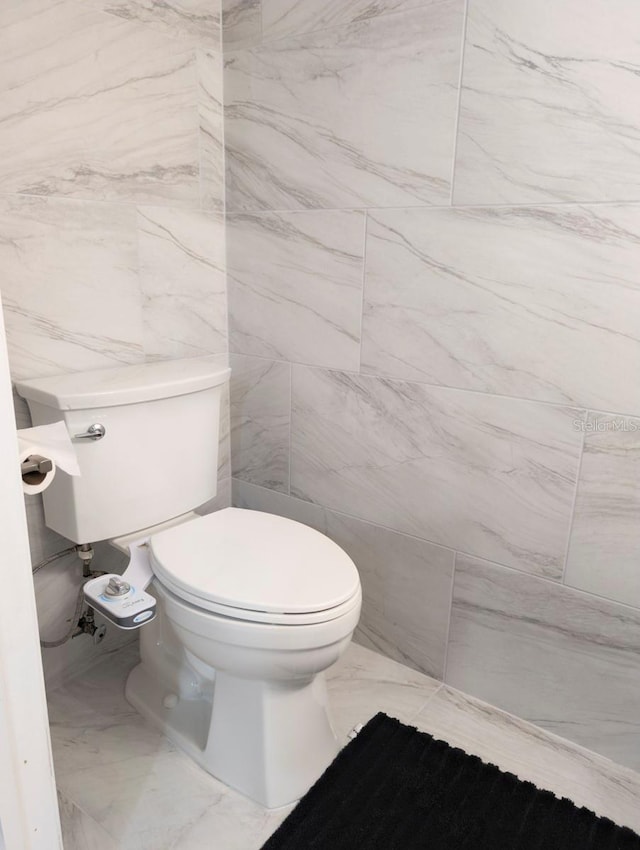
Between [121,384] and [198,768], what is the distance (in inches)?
33.1


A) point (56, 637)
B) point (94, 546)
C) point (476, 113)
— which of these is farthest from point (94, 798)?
point (476, 113)

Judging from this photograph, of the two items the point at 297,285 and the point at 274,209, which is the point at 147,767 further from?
the point at 274,209

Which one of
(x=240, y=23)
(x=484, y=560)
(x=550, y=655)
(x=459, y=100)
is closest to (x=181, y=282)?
(x=240, y=23)


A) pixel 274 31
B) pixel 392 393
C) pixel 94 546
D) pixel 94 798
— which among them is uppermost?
pixel 274 31

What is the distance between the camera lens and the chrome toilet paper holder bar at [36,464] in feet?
2.68

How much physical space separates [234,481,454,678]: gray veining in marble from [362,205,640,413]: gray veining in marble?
0.44 metres

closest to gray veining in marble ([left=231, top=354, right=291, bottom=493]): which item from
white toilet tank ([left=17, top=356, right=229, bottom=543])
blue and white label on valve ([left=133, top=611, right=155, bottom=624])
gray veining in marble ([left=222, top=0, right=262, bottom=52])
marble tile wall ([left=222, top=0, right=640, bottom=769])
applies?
marble tile wall ([left=222, top=0, right=640, bottom=769])

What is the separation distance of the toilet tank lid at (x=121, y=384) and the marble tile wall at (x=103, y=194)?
0.21ft

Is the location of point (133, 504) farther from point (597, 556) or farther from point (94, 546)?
point (597, 556)

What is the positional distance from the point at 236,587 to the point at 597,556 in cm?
76

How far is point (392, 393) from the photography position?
154 cm

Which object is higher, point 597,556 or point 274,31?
point 274,31

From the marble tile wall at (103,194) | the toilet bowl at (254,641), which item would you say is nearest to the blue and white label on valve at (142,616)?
the toilet bowl at (254,641)

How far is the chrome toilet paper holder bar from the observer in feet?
2.68
